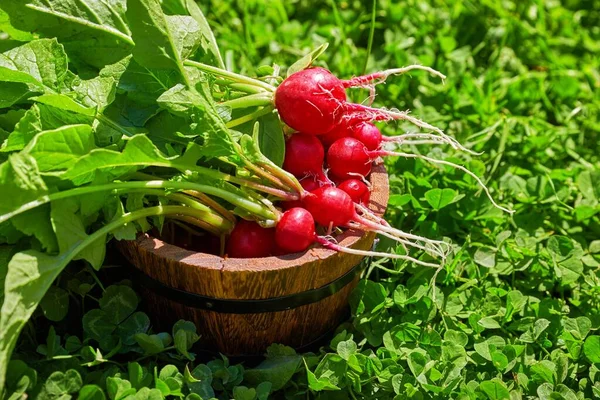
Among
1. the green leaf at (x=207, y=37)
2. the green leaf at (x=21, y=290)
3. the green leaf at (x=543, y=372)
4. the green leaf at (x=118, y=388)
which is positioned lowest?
the green leaf at (x=543, y=372)

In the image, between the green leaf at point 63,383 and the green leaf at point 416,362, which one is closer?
the green leaf at point 63,383

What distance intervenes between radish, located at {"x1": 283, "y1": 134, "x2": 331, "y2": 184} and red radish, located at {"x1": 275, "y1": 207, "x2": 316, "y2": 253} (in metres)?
0.17

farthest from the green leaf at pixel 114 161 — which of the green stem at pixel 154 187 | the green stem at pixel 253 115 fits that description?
the green stem at pixel 253 115

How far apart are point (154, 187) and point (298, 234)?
1.17 feet

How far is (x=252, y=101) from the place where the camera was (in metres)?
1.93

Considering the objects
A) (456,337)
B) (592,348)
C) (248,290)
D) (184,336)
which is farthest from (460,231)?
(184,336)

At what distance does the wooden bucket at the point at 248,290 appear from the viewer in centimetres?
174

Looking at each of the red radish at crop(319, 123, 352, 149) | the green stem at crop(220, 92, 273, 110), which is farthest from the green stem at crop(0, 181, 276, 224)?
the red radish at crop(319, 123, 352, 149)

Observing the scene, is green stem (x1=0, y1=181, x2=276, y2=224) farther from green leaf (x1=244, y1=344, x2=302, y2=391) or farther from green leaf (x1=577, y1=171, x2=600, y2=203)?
green leaf (x1=577, y1=171, x2=600, y2=203)

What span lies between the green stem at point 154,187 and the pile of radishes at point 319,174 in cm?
7

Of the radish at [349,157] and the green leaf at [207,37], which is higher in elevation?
the green leaf at [207,37]

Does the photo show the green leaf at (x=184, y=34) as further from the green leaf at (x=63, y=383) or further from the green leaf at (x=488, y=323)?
the green leaf at (x=488, y=323)

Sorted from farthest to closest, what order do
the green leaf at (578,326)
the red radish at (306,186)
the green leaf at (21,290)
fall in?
the green leaf at (578,326)
the red radish at (306,186)
the green leaf at (21,290)

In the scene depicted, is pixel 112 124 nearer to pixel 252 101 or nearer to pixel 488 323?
pixel 252 101
